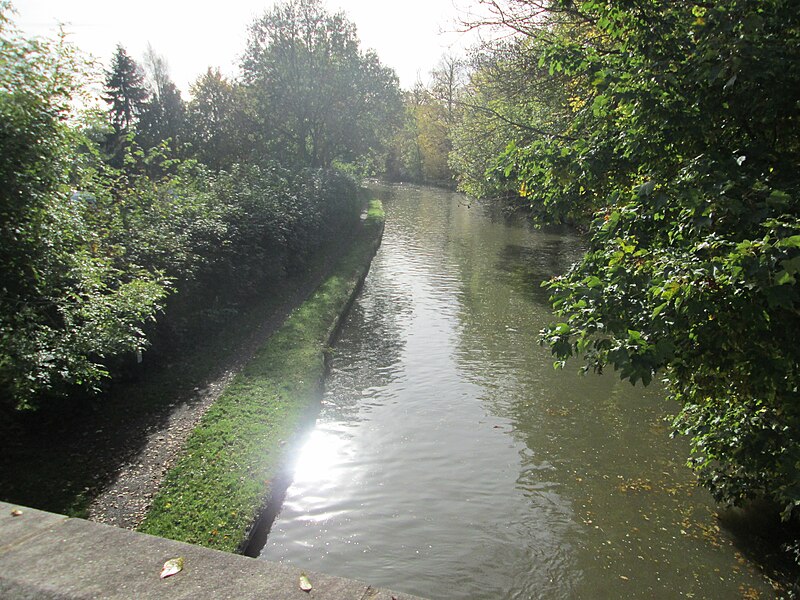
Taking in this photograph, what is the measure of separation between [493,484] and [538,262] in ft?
51.4

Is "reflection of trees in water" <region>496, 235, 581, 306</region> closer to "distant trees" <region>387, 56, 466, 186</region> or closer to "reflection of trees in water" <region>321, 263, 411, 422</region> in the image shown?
"reflection of trees in water" <region>321, 263, 411, 422</region>

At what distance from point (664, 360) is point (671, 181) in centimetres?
140

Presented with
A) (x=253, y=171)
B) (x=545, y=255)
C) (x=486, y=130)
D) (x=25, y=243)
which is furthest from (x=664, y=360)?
(x=545, y=255)

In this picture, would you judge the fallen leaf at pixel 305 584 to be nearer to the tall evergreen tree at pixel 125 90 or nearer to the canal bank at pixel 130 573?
the canal bank at pixel 130 573

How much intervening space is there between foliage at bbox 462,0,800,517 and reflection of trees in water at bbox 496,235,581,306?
11225 mm

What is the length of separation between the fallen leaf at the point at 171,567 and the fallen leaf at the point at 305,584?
485 millimetres

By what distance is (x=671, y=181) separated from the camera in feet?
13.6

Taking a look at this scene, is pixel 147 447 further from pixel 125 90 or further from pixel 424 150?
pixel 424 150

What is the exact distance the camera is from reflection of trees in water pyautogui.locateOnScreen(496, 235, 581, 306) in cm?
1764

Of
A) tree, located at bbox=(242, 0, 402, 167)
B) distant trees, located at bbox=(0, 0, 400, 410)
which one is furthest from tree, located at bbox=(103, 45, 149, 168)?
distant trees, located at bbox=(0, 0, 400, 410)

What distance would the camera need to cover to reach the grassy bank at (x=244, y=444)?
18.2 ft

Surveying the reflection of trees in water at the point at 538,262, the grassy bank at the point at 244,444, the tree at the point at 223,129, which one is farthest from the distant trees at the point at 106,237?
the tree at the point at 223,129

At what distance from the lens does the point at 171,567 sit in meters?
2.29

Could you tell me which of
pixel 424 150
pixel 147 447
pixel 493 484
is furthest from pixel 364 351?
pixel 424 150
